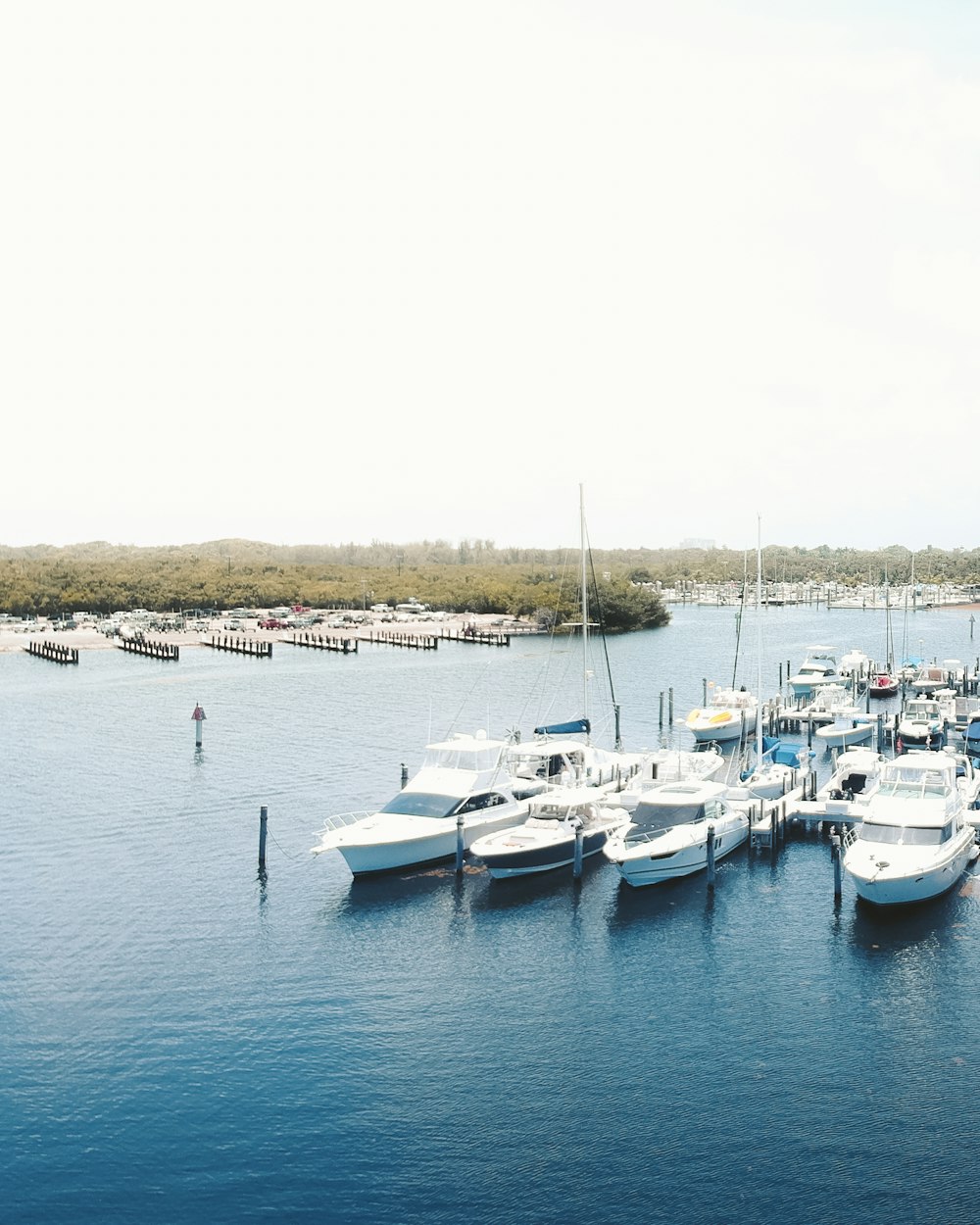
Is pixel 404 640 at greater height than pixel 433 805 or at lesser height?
greater

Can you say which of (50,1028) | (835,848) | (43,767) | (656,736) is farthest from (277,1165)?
(656,736)

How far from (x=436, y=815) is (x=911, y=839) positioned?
15726mm

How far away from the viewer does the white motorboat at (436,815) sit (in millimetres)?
35938

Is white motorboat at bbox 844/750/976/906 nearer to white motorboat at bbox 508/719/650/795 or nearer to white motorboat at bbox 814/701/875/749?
white motorboat at bbox 508/719/650/795

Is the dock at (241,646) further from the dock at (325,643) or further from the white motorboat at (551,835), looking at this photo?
the white motorboat at (551,835)

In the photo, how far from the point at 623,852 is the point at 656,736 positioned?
30.4m

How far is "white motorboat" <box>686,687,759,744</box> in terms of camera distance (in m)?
61.0

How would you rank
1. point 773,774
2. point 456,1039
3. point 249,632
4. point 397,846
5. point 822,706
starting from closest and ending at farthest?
point 456,1039 < point 397,846 < point 773,774 < point 822,706 < point 249,632

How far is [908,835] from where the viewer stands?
33844 millimetres

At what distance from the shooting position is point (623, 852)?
1377 inches

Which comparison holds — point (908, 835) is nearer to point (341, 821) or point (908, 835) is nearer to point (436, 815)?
point (436, 815)

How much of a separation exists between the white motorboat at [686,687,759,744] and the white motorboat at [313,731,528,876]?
21420mm

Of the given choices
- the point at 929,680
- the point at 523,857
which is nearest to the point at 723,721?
Answer: the point at 929,680

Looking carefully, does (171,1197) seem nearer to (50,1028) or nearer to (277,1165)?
(277,1165)
